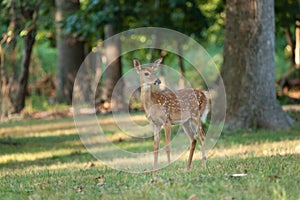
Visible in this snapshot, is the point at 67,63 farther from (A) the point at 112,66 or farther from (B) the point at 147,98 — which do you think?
(B) the point at 147,98

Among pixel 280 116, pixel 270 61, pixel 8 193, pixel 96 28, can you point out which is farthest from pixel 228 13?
pixel 8 193

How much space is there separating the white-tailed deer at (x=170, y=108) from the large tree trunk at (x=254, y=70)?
18.8 ft

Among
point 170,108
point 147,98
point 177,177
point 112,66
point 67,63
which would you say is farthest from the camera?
point 67,63

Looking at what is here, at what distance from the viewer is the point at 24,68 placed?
25.2 metres

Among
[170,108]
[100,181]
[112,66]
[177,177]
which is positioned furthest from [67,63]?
[177,177]

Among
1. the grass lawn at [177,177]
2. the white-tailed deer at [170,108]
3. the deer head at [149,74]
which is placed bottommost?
the grass lawn at [177,177]

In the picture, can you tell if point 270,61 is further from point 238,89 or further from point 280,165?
point 280,165

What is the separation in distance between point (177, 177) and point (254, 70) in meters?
8.11

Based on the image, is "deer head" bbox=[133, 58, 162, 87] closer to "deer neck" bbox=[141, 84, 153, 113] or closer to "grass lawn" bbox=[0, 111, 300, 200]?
"deer neck" bbox=[141, 84, 153, 113]

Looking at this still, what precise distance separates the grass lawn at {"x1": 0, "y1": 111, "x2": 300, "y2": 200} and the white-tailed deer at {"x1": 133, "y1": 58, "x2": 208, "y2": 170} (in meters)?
0.47

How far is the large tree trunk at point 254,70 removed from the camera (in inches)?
643

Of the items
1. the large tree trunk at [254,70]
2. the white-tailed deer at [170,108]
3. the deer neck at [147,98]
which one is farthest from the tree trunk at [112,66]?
the deer neck at [147,98]

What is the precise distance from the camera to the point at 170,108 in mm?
10344

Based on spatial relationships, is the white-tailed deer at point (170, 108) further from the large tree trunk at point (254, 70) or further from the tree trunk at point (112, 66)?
the tree trunk at point (112, 66)
